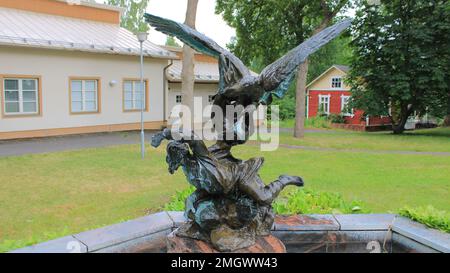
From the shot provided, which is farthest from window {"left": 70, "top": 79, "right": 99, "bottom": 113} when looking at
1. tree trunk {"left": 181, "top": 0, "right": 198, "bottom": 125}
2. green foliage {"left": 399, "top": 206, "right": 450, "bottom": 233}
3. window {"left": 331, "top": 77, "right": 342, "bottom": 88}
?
window {"left": 331, "top": 77, "right": 342, "bottom": 88}

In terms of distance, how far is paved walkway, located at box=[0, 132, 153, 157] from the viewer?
14445 mm

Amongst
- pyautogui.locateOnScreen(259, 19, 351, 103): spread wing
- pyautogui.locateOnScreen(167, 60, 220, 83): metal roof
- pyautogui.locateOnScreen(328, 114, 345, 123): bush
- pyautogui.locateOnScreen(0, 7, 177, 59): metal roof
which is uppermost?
pyautogui.locateOnScreen(0, 7, 177, 59): metal roof

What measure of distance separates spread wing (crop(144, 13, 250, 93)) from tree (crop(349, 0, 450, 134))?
18.8m

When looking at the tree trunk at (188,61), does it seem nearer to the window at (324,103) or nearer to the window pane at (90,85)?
the window pane at (90,85)

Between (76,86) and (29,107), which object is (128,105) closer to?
(76,86)

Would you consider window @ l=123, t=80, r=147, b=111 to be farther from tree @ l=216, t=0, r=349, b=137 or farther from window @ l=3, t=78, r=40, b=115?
tree @ l=216, t=0, r=349, b=137

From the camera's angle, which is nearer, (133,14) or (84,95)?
(84,95)

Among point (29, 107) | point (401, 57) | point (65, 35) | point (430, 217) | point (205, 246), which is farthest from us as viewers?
point (401, 57)

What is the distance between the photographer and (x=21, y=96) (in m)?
16.8

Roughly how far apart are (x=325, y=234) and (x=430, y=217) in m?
1.22

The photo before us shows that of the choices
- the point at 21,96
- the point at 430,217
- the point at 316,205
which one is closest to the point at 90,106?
the point at 21,96

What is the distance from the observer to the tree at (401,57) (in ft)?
69.1

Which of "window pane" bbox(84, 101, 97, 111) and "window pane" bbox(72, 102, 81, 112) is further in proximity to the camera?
"window pane" bbox(84, 101, 97, 111)
